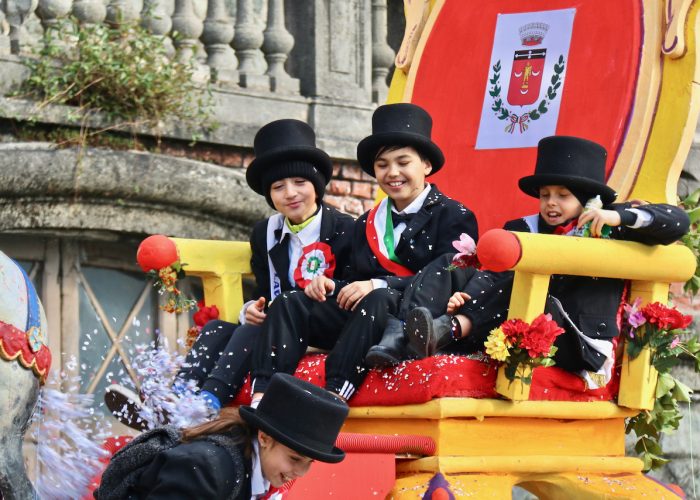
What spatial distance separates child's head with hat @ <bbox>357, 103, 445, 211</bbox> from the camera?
5.04 metres

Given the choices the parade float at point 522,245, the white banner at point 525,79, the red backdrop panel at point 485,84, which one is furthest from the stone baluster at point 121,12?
the white banner at point 525,79

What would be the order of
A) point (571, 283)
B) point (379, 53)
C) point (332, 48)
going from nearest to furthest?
point (571, 283) < point (332, 48) < point (379, 53)

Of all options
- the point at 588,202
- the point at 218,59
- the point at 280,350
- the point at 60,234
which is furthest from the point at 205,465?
the point at 218,59

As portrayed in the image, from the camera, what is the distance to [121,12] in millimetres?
6938

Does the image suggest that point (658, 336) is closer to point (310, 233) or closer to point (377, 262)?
point (377, 262)

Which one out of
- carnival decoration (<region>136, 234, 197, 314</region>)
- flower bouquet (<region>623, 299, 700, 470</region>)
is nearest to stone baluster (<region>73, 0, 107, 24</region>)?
carnival decoration (<region>136, 234, 197, 314</region>)

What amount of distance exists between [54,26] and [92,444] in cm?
261

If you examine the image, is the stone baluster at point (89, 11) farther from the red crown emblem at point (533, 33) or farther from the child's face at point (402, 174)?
the child's face at point (402, 174)

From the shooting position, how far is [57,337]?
6.94m

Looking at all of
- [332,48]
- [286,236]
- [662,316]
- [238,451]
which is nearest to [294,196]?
[286,236]

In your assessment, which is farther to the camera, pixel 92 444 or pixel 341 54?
pixel 341 54

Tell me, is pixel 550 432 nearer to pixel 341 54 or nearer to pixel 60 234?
pixel 60 234

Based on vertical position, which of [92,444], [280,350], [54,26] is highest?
[54,26]

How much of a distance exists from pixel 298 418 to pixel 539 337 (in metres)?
1.01
